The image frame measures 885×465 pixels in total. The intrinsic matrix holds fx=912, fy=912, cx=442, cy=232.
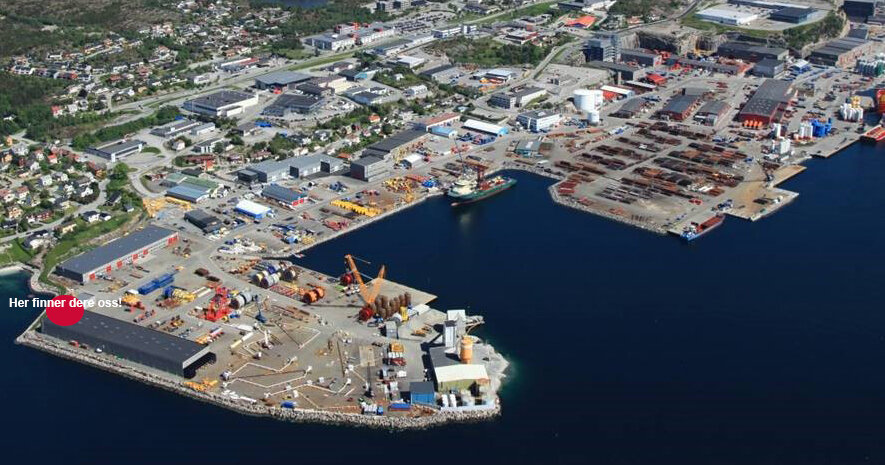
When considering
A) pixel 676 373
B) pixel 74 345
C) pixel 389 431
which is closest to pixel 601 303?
pixel 676 373

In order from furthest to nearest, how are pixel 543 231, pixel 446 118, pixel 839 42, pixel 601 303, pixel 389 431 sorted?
1. pixel 839 42
2. pixel 446 118
3. pixel 543 231
4. pixel 601 303
5. pixel 389 431

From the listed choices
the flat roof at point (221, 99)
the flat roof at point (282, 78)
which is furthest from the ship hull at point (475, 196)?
the flat roof at point (282, 78)

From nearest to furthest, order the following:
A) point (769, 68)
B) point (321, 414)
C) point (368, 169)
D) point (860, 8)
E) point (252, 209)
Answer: point (321, 414) < point (252, 209) < point (368, 169) < point (769, 68) < point (860, 8)

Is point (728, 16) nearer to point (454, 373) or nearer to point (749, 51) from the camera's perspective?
point (749, 51)

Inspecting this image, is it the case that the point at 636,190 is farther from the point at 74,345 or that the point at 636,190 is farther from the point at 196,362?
the point at 74,345

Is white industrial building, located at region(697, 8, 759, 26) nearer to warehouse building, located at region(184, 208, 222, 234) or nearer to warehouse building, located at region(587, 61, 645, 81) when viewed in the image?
warehouse building, located at region(587, 61, 645, 81)

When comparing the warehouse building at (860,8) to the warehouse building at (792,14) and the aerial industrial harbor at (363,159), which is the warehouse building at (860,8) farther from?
the warehouse building at (792,14)

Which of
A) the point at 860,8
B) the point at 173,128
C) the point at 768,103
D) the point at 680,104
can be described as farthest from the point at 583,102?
the point at 860,8
